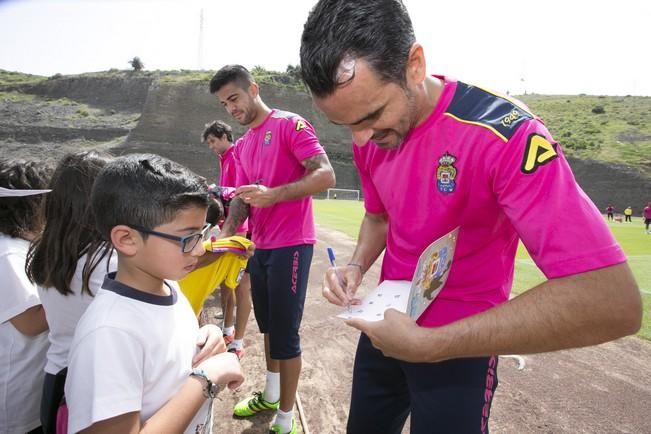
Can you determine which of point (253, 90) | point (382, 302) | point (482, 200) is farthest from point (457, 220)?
point (253, 90)

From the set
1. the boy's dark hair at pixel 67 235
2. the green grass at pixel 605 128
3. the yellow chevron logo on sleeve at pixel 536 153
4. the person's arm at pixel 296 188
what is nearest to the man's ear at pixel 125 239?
the boy's dark hair at pixel 67 235

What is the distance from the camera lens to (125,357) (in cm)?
132

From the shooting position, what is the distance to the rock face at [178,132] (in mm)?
41031

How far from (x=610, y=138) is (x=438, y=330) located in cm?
6068

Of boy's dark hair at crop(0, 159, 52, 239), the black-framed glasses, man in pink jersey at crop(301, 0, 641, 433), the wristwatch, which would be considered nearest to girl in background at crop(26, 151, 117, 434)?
boy's dark hair at crop(0, 159, 52, 239)

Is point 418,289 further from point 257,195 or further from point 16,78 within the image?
point 16,78

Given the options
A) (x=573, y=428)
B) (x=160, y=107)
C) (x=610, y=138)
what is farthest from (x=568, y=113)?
(x=573, y=428)

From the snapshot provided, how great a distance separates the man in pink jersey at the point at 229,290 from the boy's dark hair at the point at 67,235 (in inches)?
68.7

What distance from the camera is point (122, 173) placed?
5.27 ft

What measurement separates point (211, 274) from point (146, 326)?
63.0 inches

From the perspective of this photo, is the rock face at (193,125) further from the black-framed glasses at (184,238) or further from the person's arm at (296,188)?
the black-framed glasses at (184,238)

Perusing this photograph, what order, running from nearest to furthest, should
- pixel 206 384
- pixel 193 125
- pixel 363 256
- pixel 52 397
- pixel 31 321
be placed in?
pixel 206 384, pixel 52 397, pixel 31 321, pixel 363 256, pixel 193 125

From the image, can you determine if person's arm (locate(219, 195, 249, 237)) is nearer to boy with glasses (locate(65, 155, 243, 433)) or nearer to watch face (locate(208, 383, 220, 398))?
boy with glasses (locate(65, 155, 243, 433))

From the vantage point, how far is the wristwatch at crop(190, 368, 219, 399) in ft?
5.01
